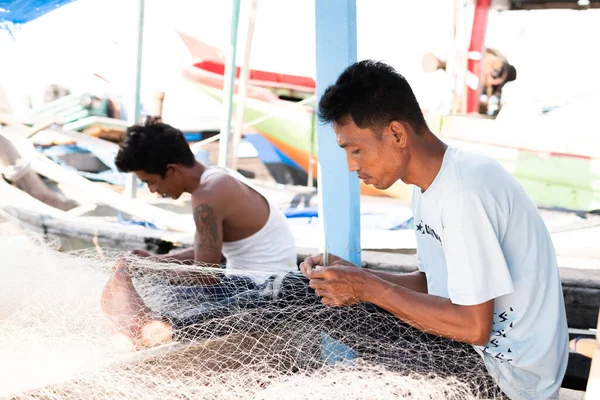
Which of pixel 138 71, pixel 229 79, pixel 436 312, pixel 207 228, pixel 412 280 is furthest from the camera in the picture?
pixel 138 71

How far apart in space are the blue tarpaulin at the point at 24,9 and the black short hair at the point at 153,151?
0.87 metres

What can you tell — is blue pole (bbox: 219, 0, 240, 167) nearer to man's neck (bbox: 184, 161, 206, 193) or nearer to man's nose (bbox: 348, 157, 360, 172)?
man's neck (bbox: 184, 161, 206, 193)

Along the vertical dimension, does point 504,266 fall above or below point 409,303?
→ above

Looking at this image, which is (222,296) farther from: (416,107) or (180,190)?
(416,107)

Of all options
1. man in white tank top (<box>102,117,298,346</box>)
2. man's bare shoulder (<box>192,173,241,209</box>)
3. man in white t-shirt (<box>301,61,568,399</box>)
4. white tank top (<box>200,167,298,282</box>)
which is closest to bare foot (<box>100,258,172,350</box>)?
man in white tank top (<box>102,117,298,346</box>)

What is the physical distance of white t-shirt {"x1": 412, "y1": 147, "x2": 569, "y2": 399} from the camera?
1.94 m

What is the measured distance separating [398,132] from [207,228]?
162cm

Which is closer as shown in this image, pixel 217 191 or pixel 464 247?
pixel 464 247

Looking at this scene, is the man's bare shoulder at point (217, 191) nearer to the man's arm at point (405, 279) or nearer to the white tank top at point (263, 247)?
the white tank top at point (263, 247)

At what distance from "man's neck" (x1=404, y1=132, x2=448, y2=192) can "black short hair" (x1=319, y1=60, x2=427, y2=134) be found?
0.06 meters

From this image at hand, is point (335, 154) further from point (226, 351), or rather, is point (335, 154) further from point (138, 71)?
point (138, 71)

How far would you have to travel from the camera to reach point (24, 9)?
144 inches

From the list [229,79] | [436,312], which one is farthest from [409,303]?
[229,79]

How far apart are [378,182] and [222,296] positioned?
1.10 metres
